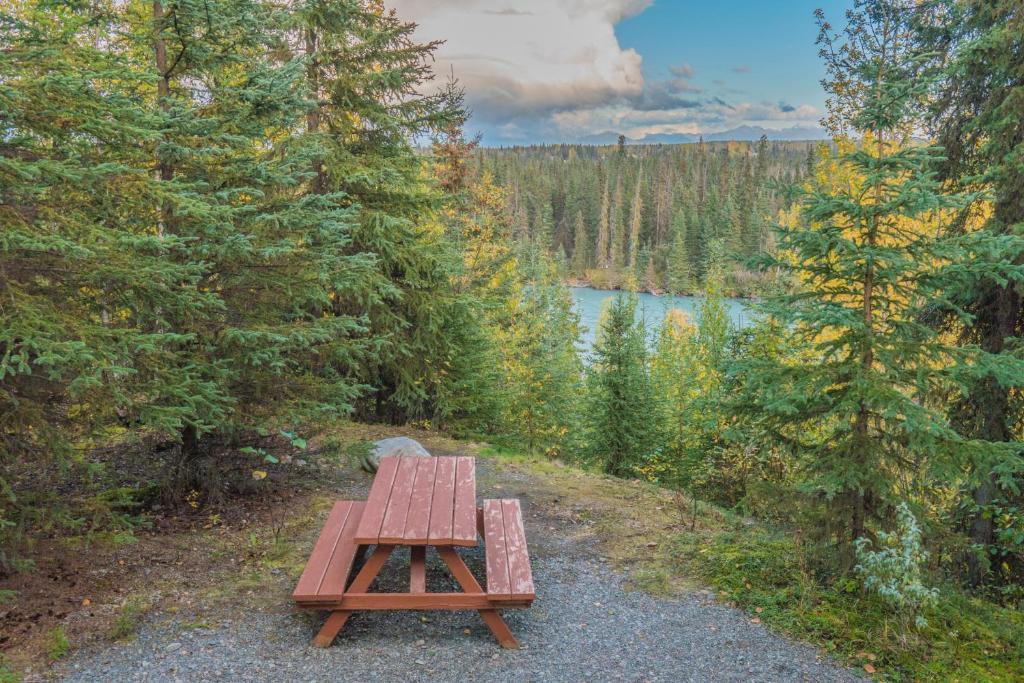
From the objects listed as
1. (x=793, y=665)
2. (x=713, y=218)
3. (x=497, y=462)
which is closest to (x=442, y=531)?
(x=793, y=665)

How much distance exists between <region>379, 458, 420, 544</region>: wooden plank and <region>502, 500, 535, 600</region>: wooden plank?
2.68 ft

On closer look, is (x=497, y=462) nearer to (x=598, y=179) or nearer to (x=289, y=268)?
(x=289, y=268)

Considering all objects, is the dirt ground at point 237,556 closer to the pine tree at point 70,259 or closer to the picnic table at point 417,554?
the picnic table at point 417,554

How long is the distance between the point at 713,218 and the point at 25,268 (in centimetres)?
5697

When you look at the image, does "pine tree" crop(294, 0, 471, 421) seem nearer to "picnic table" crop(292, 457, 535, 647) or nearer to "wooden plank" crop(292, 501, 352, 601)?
"wooden plank" crop(292, 501, 352, 601)

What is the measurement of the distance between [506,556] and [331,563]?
125 centimetres

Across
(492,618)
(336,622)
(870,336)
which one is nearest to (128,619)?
(336,622)

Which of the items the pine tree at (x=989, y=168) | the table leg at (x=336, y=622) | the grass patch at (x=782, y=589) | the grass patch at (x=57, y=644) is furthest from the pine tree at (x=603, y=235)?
the grass patch at (x=57, y=644)

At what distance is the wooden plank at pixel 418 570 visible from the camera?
4.04 m

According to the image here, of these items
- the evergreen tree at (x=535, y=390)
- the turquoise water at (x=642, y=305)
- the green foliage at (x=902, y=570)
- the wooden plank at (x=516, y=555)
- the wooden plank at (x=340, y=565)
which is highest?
the green foliage at (x=902, y=570)

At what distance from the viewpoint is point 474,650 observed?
3938mm

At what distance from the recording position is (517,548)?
14.6 feet

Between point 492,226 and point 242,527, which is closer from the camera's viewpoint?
point 242,527

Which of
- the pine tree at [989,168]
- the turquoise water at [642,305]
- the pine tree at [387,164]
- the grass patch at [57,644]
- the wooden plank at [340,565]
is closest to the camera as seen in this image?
the grass patch at [57,644]
